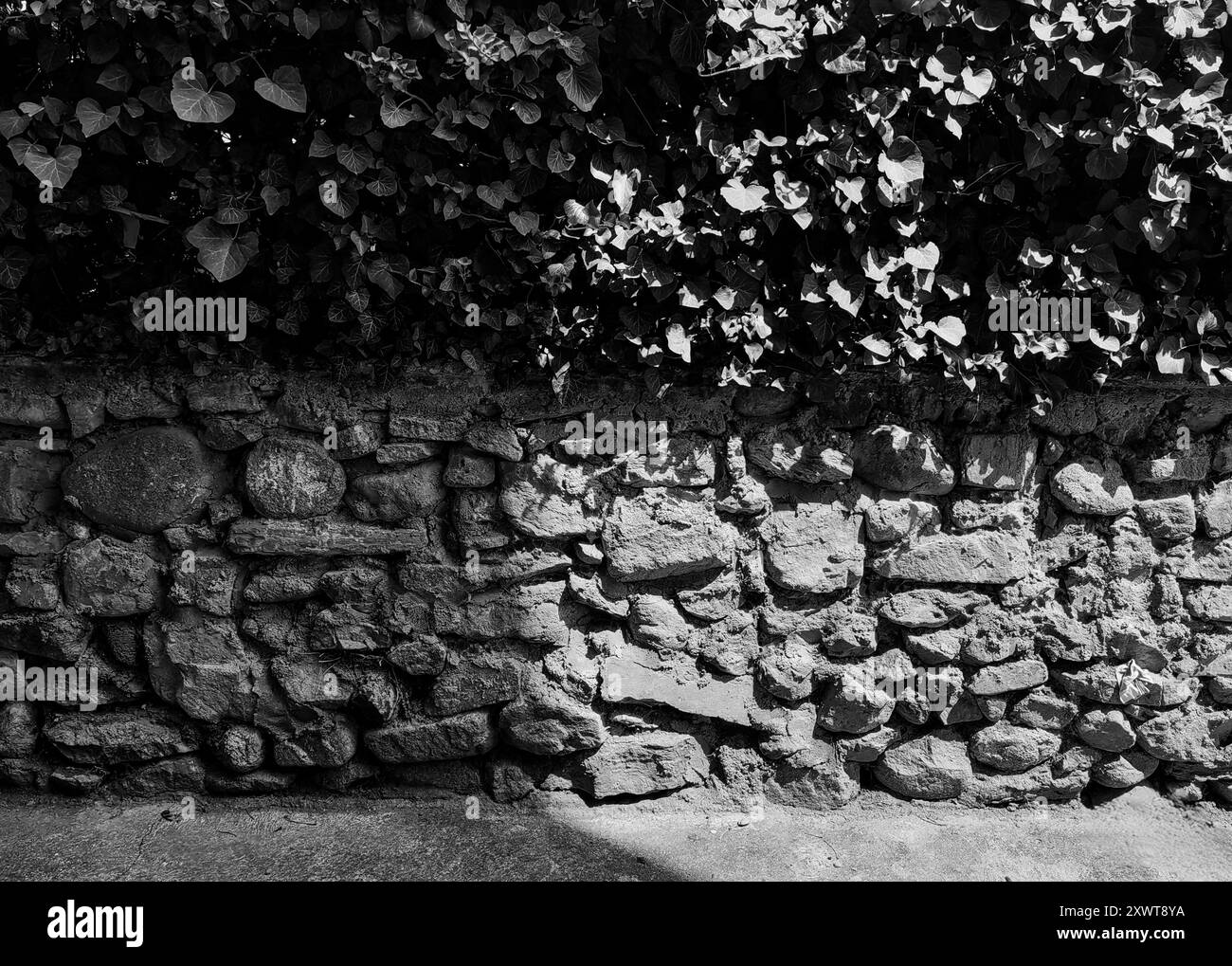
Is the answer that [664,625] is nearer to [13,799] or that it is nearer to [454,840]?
[454,840]

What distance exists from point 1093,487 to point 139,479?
113 inches

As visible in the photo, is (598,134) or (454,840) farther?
(454,840)

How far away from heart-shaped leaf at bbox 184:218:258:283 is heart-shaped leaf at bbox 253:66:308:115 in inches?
13.7

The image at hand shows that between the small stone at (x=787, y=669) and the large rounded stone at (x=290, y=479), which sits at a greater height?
the large rounded stone at (x=290, y=479)

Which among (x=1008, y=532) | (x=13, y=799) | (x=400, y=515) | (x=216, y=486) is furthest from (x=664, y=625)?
(x=13, y=799)

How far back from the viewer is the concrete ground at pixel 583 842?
251 centimetres

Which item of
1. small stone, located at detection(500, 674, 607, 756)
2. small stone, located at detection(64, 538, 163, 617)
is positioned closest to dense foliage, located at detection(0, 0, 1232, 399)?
small stone, located at detection(64, 538, 163, 617)

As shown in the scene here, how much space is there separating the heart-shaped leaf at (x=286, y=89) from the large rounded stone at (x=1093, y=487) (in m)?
2.45

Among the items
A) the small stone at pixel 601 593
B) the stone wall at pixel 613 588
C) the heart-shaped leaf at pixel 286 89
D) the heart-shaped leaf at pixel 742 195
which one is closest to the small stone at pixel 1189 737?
the stone wall at pixel 613 588

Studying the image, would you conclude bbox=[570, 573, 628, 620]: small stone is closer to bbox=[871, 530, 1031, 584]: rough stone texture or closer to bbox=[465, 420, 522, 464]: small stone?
bbox=[465, 420, 522, 464]: small stone

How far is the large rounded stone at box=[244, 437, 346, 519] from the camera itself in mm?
2633

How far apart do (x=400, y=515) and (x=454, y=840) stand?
946 mm

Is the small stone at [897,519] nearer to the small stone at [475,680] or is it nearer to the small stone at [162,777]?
the small stone at [475,680]

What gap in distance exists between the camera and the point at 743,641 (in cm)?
285
